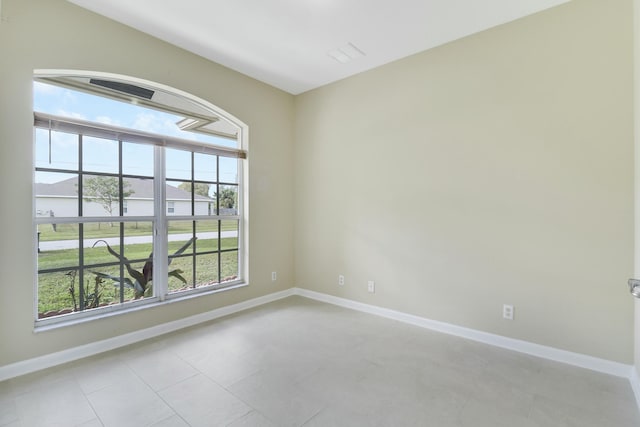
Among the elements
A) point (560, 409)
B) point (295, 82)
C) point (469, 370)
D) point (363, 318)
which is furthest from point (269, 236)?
point (560, 409)

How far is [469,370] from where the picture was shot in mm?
2234

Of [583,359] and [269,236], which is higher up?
[269,236]

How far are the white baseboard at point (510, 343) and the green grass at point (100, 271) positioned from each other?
1868mm

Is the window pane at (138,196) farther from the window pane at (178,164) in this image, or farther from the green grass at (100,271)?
the green grass at (100,271)

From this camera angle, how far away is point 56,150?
7.80 feet

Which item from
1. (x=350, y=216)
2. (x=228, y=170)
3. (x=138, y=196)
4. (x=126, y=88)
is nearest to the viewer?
(x=126, y=88)

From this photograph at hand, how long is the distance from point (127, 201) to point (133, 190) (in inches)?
4.7

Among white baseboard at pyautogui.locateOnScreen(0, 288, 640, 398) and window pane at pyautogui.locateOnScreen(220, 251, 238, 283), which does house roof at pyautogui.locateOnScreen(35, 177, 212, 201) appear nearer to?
window pane at pyautogui.locateOnScreen(220, 251, 238, 283)

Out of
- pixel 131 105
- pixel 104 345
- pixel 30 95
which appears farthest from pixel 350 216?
pixel 30 95

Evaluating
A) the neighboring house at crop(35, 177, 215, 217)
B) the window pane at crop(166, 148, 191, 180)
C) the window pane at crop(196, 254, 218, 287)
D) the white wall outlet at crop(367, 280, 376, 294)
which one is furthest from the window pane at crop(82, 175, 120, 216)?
the white wall outlet at crop(367, 280, 376, 294)

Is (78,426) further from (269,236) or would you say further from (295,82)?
(295,82)

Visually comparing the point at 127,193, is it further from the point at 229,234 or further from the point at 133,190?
the point at 229,234

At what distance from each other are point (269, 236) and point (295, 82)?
209cm

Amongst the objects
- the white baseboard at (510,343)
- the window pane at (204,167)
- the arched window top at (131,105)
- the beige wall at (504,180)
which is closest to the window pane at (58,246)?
the arched window top at (131,105)
